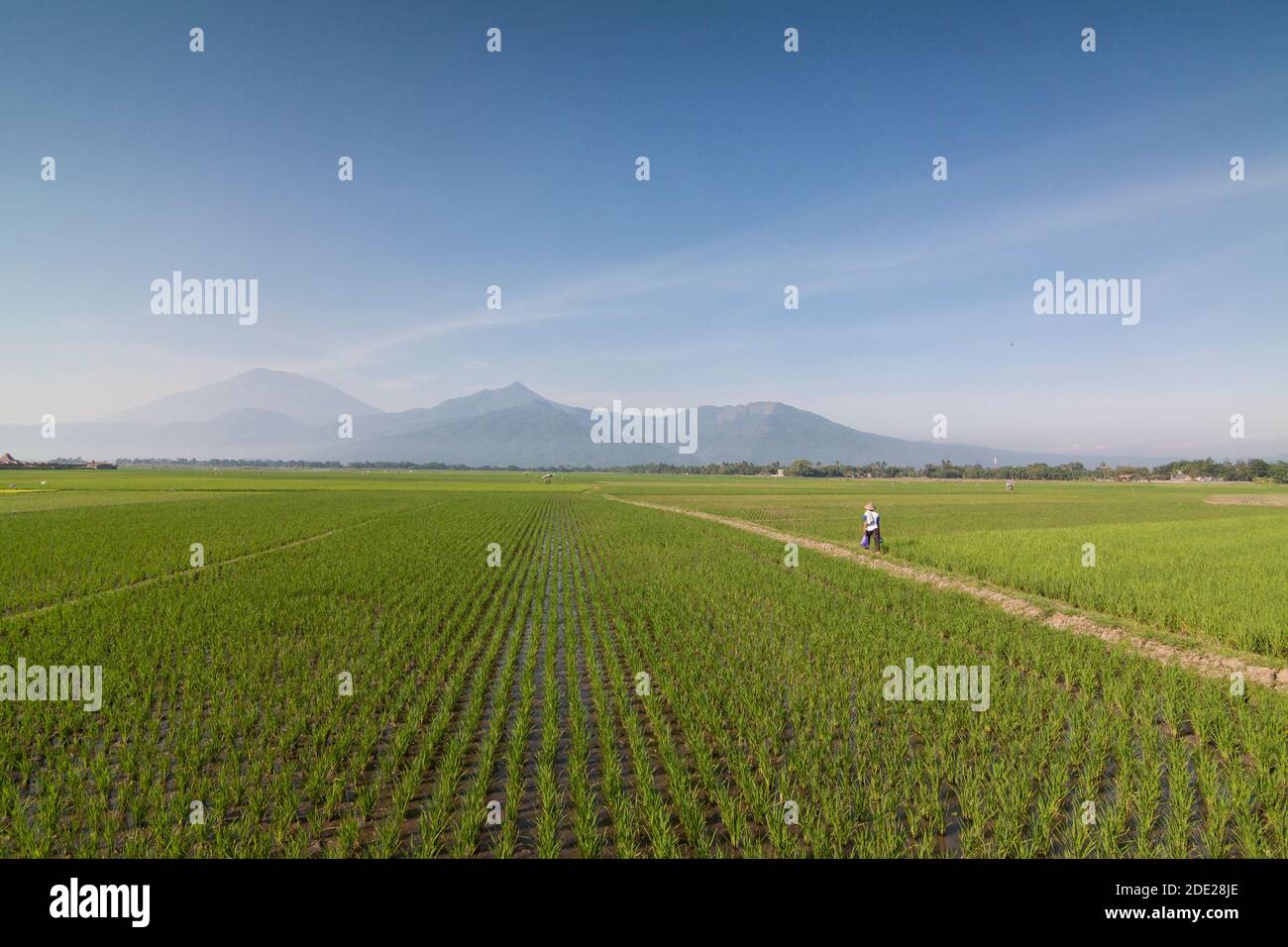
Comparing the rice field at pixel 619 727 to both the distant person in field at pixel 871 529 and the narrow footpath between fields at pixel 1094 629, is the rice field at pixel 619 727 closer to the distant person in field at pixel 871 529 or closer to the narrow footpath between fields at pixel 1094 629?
the narrow footpath between fields at pixel 1094 629

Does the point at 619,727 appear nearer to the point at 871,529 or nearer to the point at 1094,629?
the point at 1094,629

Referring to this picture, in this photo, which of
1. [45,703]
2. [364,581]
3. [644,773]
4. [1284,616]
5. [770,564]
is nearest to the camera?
[644,773]

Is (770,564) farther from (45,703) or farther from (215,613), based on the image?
(45,703)

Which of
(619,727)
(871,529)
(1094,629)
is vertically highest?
(871,529)

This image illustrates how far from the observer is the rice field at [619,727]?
195 inches

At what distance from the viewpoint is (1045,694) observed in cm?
809

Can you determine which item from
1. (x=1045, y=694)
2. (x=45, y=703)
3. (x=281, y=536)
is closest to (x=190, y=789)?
(x=45, y=703)

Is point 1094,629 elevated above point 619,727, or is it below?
below

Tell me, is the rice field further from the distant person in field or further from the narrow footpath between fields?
the distant person in field

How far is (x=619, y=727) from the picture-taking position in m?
7.35

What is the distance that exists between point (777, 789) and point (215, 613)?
1243 cm

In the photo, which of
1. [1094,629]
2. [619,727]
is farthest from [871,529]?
[619,727]

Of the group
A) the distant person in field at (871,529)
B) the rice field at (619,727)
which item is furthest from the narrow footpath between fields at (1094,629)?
the distant person in field at (871,529)

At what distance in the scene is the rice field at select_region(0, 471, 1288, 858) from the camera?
4945 millimetres
